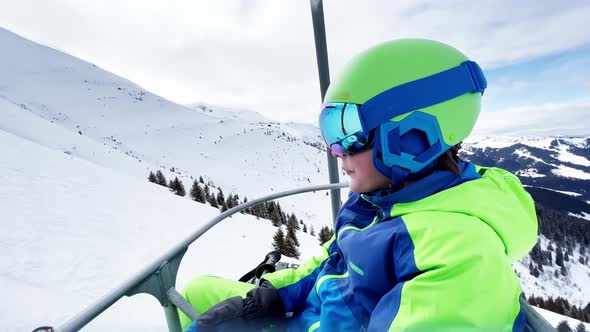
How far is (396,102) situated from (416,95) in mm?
65

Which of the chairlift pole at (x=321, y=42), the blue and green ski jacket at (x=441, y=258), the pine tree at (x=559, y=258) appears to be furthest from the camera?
the pine tree at (x=559, y=258)

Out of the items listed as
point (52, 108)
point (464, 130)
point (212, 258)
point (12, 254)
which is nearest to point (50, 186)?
point (12, 254)

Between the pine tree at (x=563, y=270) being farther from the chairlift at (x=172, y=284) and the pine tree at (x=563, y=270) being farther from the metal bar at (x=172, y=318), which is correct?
the metal bar at (x=172, y=318)

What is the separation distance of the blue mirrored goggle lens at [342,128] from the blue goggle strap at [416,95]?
0.03 m

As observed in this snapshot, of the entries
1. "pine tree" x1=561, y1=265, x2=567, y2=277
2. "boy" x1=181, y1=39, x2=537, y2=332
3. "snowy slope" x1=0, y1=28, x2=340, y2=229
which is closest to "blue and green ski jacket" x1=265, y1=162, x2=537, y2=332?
"boy" x1=181, y1=39, x2=537, y2=332

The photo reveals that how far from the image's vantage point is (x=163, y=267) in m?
1.35

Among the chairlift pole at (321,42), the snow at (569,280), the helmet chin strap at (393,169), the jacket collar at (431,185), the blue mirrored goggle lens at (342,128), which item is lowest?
the snow at (569,280)

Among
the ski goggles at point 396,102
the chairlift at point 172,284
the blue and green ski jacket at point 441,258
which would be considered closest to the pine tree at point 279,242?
the chairlift at point 172,284

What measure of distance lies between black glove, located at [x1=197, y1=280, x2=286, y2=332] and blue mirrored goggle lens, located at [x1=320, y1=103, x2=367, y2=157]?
2.53 ft

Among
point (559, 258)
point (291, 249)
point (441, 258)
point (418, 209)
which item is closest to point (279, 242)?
point (291, 249)

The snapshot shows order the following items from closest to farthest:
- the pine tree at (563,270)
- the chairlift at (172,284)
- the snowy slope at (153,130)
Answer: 1. the chairlift at (172,284)
2. the snowy slope at (153,130)
3. the pine tree at (563,270)

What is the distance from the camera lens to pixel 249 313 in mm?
1430

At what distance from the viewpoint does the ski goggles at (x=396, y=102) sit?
1031 mm

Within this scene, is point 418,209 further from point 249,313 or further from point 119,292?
point 119,292
